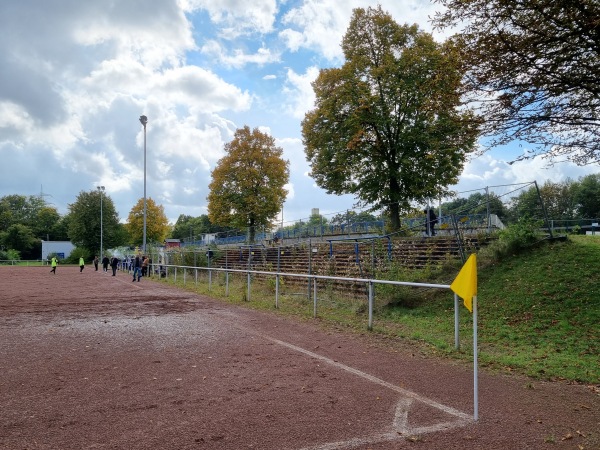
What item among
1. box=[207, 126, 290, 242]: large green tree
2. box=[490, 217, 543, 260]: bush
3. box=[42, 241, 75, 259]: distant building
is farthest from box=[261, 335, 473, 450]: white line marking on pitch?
box=[42, 241, 75, 259]: distant building

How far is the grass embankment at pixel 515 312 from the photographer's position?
23.4 ft

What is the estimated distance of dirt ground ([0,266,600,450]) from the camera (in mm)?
3973

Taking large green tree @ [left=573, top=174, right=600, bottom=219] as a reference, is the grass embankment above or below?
below

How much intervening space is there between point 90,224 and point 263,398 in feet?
244

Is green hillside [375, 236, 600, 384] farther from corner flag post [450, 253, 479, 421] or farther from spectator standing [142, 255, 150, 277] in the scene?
spectator standing [142, 255, 150, 277]

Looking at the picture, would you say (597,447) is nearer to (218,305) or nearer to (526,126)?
(526,126)

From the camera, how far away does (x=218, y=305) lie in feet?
46.8

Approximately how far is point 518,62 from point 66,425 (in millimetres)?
Result: 9886

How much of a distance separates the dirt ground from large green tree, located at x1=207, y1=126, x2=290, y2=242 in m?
34.2

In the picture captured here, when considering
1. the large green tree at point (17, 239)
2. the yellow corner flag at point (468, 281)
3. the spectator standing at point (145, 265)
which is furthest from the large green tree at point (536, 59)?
the large green tree at point (17, 239)

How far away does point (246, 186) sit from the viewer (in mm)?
43094

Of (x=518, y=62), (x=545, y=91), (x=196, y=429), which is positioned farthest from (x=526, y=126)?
(x=196, y=429)

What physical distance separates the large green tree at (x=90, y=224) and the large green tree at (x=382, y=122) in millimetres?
56610

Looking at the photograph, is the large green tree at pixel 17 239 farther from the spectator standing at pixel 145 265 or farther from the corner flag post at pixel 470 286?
the corner flag post at pixel 470 286
